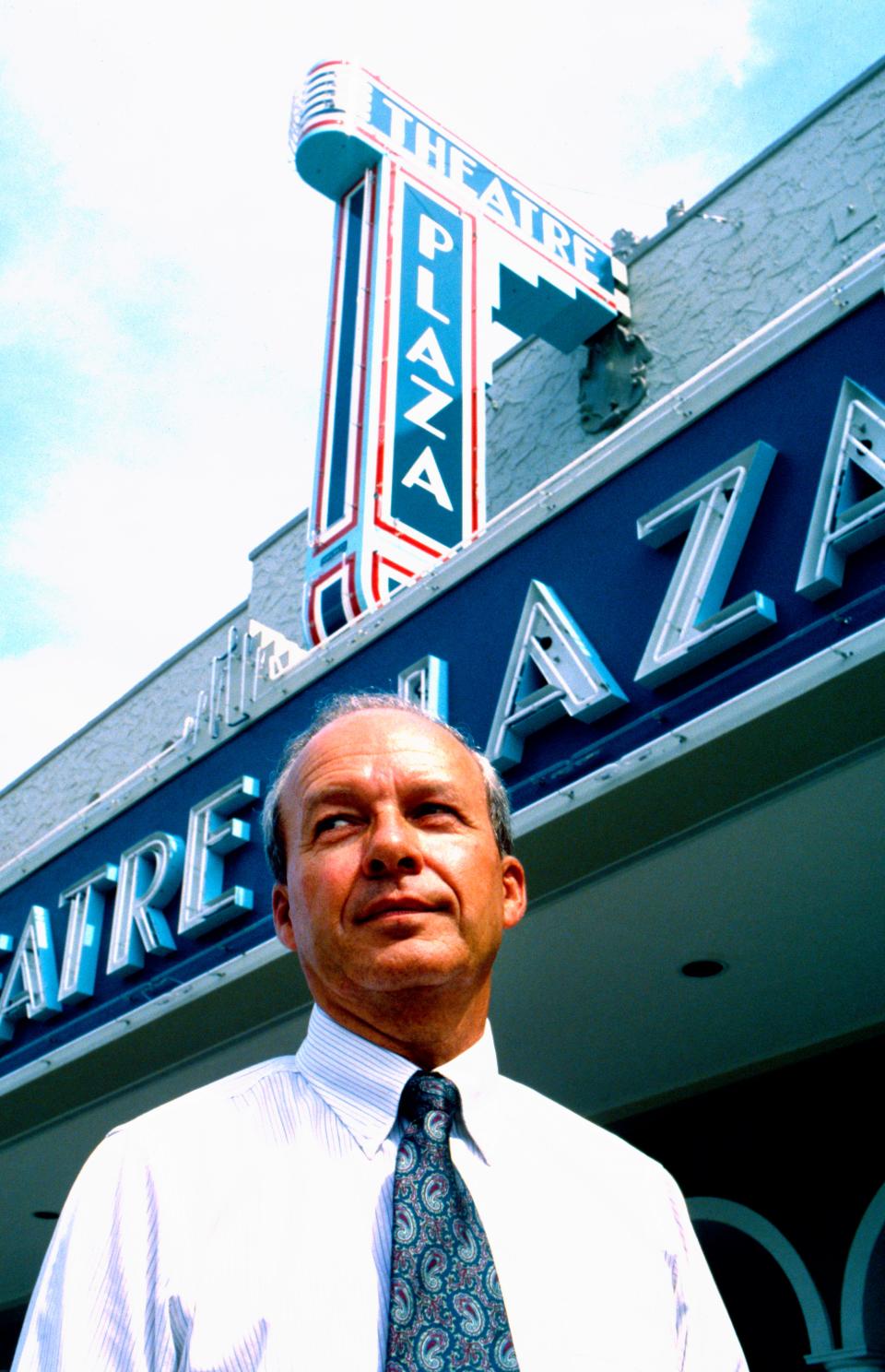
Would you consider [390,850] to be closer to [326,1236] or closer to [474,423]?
[326,1236]

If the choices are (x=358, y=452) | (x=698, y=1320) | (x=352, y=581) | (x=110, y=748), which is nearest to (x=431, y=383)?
(x=358, y=452)

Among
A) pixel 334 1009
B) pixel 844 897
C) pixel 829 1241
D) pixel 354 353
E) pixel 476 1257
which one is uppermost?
pixel 354 353

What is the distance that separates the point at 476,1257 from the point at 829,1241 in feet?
16.6

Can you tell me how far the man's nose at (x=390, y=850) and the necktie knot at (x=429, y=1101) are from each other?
257mm

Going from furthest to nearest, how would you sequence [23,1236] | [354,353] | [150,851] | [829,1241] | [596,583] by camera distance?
[23,1236] < [354,353] < [150,851] < [829,1241] < [596,583]

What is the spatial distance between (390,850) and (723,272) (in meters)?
7.97

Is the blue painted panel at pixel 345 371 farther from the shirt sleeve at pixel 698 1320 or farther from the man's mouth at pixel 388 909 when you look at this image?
the shirt sleeve at pixel 698 1320

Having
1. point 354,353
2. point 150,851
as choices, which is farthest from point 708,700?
point 354,353

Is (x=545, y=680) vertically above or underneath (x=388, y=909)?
above

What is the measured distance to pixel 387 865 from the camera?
5.49ft

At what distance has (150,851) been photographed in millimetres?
6789

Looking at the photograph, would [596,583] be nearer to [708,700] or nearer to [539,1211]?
[708,700]

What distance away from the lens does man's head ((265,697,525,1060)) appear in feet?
5.41

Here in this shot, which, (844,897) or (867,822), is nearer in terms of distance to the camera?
(867,822)
